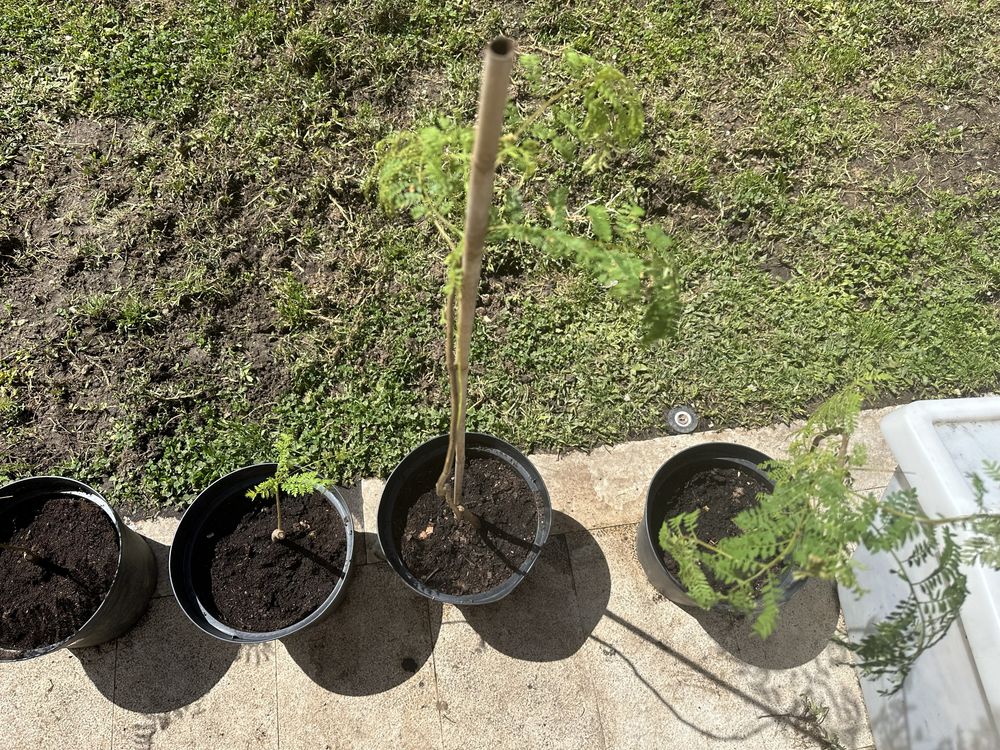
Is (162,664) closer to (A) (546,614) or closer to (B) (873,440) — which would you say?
(A) (546,614)

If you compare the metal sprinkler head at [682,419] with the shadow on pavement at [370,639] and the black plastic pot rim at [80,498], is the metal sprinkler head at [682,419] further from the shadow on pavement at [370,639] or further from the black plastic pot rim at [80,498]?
the black plastic pot rim at [80,498]

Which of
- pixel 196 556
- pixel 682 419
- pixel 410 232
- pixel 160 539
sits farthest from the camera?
pixel 410 232

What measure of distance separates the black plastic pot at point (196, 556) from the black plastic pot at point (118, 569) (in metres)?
0.17

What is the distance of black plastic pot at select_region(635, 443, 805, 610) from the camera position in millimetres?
2539

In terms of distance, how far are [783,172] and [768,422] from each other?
1.47 metres

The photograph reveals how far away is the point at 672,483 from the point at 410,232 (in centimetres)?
176

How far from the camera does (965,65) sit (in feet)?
13.5

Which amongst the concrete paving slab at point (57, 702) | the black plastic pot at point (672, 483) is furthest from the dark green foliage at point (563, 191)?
the concrete paving slab at point (57, 702)

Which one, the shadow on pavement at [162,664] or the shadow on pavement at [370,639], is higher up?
the shadow on pavement at [370,639]

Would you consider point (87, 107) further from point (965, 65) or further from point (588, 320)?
point (965, 65)

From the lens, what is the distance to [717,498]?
2.65m

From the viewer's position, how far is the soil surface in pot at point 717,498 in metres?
2.61

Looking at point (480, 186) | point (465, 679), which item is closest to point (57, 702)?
point (465, 679)

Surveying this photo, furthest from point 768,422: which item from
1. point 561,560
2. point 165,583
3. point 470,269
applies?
point 165,583
